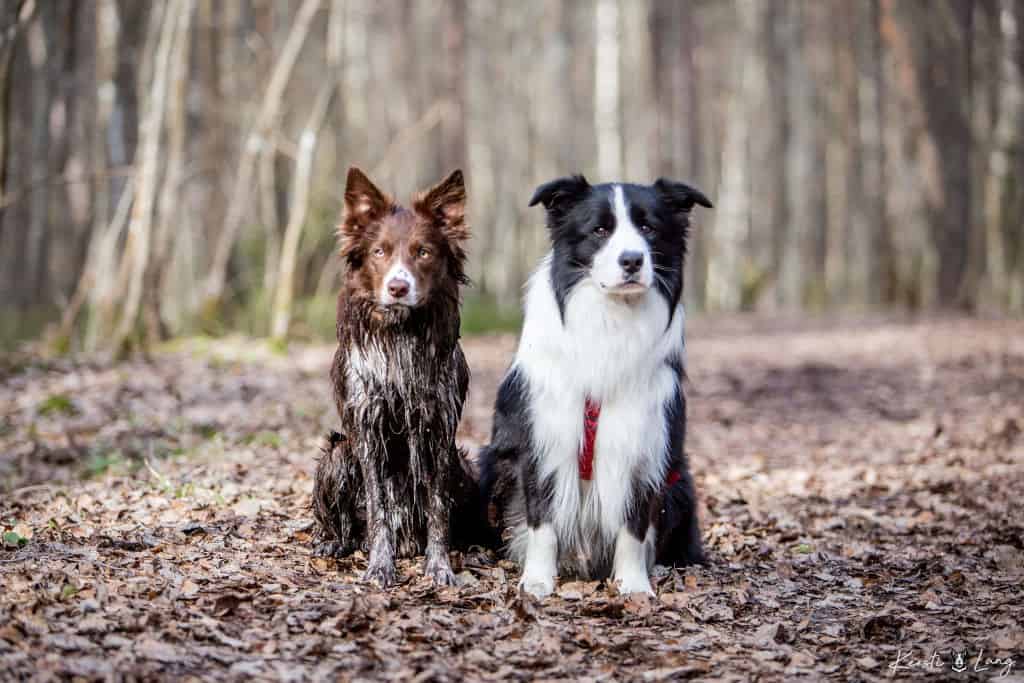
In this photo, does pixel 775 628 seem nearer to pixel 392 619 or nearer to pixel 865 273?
pixel 392 619

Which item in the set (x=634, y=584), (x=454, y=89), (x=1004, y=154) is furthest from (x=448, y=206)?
(x=1004, y=154)

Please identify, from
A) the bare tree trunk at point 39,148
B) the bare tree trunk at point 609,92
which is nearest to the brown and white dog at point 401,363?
the bare tree trunk at point 39,148

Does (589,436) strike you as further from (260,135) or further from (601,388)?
(260,135)

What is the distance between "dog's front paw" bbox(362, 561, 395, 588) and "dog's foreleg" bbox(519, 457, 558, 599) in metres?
0.67

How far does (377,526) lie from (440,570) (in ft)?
1.28

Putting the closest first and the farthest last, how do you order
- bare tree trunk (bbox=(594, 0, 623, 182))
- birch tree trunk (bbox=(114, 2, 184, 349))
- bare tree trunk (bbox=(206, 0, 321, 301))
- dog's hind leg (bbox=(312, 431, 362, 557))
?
1. dog's hind leg (bbox=(312, 431, 362, 557))
2. birch tree trunk (bbox=(114, 2, 184, 349))
3. bare tree trunk (bbox=(206, 0, 321, 301))
4. bare tree trunk (bbox=(594, 0, 623, 182))

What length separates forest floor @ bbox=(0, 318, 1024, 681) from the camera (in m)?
4.08

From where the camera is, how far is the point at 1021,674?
406 cm

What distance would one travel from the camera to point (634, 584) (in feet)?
16.9

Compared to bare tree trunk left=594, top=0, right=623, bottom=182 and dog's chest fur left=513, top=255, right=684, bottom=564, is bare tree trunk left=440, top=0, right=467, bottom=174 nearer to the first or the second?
bare tree trunk left=594, top=0, right=623, bottom=182

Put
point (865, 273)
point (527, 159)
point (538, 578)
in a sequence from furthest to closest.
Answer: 1. point (527, 159)
2. point (865, 273)
3. point (538, 578)

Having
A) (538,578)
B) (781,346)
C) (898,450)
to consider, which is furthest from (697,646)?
(781,346)

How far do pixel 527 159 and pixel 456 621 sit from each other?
3162 cm

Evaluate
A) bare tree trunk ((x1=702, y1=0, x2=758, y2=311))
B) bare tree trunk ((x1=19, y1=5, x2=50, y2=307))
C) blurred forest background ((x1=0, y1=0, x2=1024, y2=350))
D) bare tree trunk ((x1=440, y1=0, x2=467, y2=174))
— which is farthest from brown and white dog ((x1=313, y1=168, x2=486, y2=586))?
bare tree trunk ((x1=702, y1=0, x2=758, y2=311))
